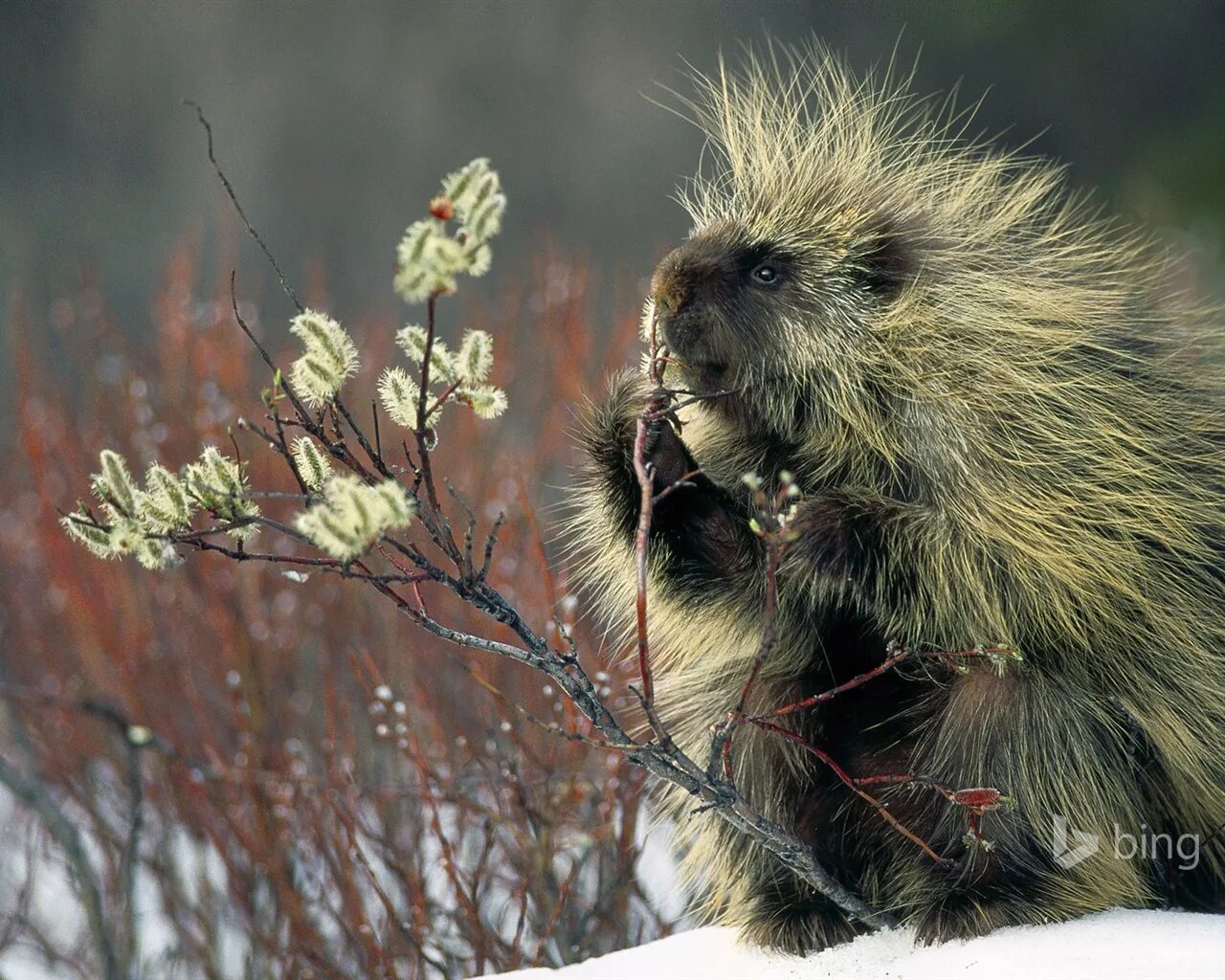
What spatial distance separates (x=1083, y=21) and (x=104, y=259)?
8.04 m

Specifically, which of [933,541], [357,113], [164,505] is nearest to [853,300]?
[933,541]

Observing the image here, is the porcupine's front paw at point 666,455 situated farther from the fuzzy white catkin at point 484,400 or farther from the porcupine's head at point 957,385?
the fuzzy white catkin at point 484,400

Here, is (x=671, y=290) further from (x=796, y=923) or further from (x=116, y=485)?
(x=796, y=923)

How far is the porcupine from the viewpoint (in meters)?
1.98

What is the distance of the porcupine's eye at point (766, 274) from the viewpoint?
85.8 inches

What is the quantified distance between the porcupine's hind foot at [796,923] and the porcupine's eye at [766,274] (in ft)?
3.38

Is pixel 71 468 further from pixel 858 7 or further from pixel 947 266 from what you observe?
pixel 858 7

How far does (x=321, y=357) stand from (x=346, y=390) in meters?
3.67

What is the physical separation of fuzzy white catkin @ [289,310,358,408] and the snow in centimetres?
113

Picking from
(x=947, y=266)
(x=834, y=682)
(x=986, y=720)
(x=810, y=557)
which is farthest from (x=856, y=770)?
(x=947, y=266)

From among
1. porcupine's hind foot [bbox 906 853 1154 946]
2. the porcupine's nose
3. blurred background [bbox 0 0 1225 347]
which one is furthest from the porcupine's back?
blurred background [bbox 0 0 1225 347]

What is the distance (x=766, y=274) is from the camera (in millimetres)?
2188

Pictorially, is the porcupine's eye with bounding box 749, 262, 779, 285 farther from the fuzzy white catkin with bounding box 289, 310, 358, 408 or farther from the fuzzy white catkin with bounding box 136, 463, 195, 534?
the fuzzy white catkin with bounding box 136, 463, 195, 534

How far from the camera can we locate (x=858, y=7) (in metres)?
10.2
